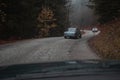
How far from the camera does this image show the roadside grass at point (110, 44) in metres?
21.9

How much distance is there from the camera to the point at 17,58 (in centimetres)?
2167

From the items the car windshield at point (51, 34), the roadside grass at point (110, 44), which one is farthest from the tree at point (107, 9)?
the roadside grass at point (110, 44)

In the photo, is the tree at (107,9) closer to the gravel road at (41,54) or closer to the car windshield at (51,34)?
the car windshield at (51,34)

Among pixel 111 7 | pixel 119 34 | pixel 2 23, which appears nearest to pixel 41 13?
pixel 2 23

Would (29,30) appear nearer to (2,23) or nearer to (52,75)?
(2,23)

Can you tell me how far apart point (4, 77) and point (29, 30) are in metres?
53.3

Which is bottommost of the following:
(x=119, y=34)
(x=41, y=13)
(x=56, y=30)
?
(x=56, y=30)

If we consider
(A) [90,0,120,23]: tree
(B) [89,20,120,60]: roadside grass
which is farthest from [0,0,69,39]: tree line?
(B) [89,20,120,60]: roadside grass

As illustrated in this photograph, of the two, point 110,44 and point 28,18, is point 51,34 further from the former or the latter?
point 110,44

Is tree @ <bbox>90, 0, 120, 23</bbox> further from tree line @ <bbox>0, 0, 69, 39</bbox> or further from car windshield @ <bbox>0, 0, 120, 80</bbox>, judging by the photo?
tree line @ <bbox>0, 0, 69, 39</bbox>

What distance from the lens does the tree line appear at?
158 feet

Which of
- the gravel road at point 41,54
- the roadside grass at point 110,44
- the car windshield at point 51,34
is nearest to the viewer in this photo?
the gravel road at point 41,54

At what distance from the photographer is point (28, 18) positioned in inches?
2157

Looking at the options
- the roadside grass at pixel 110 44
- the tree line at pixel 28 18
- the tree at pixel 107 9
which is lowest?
the tree line at pixel 28 18
